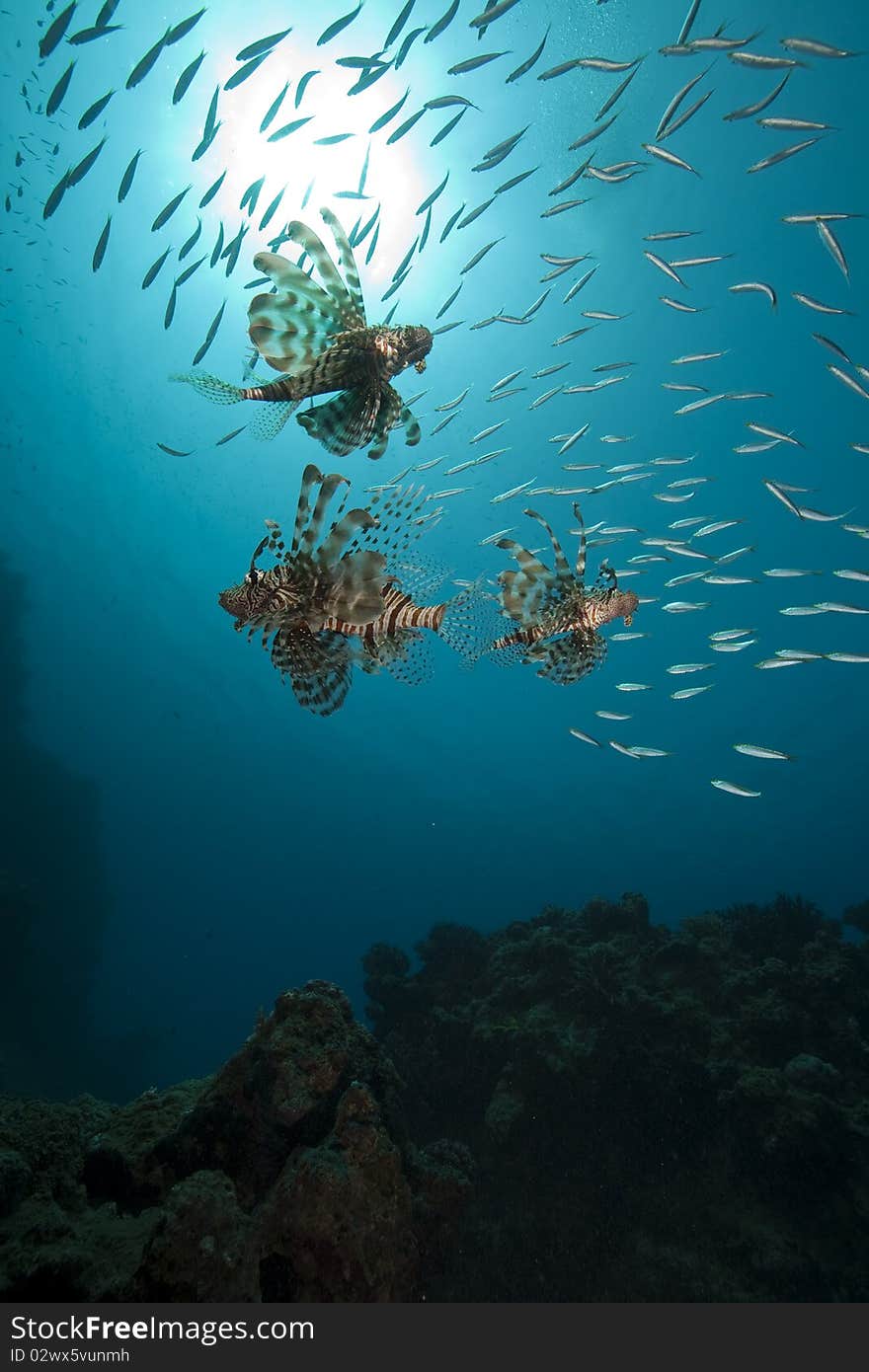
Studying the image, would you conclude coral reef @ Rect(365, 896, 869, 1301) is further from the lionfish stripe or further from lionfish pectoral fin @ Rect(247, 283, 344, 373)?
the lionfish stripe

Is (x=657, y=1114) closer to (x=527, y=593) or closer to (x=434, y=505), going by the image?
(x=527, y=593)

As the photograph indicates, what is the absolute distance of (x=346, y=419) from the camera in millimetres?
3906

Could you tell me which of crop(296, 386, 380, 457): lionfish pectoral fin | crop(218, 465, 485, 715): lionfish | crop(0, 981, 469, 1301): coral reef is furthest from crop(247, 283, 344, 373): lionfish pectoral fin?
crop(0, 981, 469, 1301): coral reef

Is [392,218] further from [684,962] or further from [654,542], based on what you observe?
[684,962]

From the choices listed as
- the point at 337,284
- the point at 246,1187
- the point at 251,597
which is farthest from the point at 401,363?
the point at 246,1187

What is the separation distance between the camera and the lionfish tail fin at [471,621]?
5230mm

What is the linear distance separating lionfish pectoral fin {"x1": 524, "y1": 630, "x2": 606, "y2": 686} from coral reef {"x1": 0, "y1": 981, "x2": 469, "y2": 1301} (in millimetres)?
3581

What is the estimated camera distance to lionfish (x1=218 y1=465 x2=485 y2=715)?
147 inches

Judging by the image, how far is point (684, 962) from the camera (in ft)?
34.7

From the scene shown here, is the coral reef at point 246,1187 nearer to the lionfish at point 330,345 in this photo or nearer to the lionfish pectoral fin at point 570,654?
the lionfish pectoral fin at point 570,654

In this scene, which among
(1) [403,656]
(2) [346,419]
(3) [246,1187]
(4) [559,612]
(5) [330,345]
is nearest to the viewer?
(5) [330,345]

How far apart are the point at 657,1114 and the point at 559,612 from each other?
7.51 meters

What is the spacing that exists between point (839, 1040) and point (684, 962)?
93.4 inches

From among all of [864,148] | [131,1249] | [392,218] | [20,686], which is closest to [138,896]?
[20,686]
